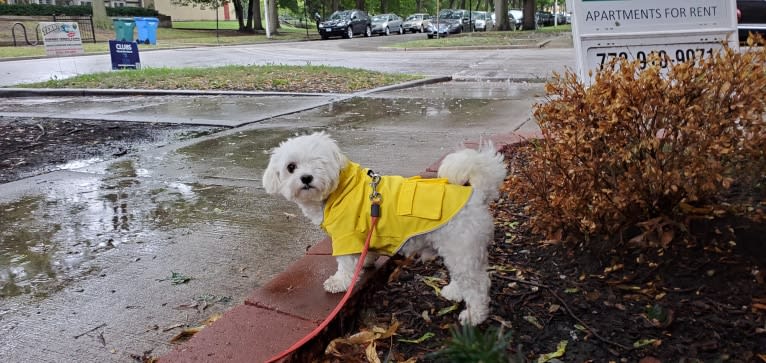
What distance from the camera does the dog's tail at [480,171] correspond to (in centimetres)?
276

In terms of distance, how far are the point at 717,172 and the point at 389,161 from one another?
3535 mm

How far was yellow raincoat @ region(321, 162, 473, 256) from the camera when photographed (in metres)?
2.73

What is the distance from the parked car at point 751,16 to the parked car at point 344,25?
3323 cm

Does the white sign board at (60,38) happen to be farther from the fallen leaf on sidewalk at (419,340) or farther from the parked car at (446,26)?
the parked car at (446,26)

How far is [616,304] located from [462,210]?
83 centimetres

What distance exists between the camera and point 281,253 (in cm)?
366

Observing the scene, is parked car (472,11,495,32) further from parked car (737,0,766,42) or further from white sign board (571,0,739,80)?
white sign board (571,0,739,80)

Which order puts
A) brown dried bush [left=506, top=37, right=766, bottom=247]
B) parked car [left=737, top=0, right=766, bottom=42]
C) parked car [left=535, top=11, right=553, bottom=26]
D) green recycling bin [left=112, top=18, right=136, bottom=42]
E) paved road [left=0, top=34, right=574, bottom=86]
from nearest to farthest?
brown dried bush [left=506, top=37, right=766, bottom=247] < parked car [left=737, top=0, right=766, bottom=42] < paved road [left=0, top=34, right=574, bottom=86] < green recycling bin [left=112, top=18, right=136, bottom=42] < parked car [left=535, top=11, right=553, bottom=26]

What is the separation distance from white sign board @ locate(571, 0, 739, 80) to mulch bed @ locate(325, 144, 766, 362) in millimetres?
2212

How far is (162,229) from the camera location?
4105 millimetres

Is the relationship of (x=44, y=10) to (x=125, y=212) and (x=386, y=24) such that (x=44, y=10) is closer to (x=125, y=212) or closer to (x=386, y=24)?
(x=386, y=24)

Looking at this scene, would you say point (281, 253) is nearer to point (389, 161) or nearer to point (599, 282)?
point (599, 282)

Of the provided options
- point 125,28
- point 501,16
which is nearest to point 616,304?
point 125,28

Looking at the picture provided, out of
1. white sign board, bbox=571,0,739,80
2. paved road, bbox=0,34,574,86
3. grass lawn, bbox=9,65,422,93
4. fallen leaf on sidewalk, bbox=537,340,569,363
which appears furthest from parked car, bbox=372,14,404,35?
fallen leaf on sidewalk, bbox=537,340,569,363
